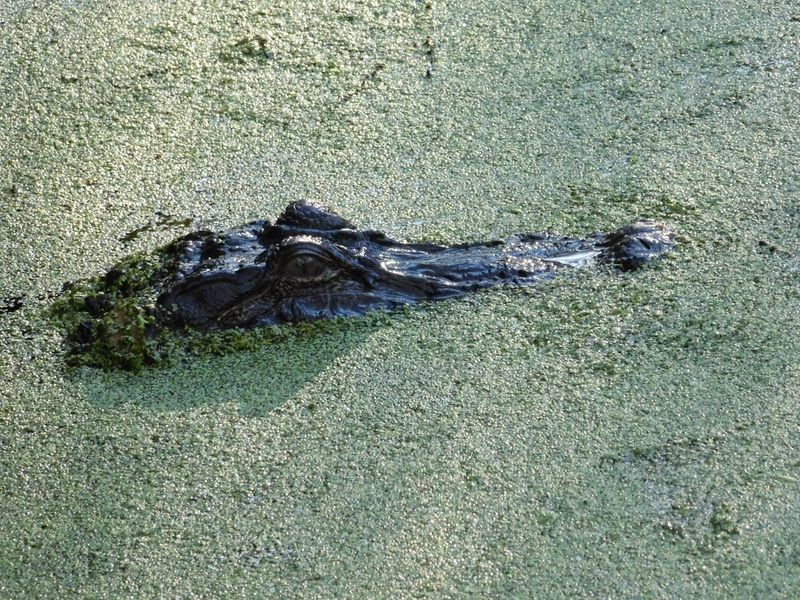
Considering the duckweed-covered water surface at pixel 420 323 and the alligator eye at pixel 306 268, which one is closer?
the duckweed-covered water surface at pixel 420 323

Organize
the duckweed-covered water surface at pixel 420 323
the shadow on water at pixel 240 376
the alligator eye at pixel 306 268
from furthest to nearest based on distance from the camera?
the alligator eye at pixel 306 268 → the shadow on water at pixel 240 376 → the duckweed-covered water surface at pixel 420 323

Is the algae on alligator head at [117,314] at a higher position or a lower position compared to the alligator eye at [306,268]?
lower

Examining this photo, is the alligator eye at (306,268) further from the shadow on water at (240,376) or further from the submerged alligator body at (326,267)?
the shadow on water at (240,376)

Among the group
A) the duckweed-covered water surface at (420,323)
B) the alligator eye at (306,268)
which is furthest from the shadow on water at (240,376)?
the alligator eye at (306,268)

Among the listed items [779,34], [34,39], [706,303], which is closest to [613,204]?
[706,303]

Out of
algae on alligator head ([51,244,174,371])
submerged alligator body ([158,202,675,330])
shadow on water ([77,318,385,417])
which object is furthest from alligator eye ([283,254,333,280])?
algae on alligator head ([51,244,174,371])

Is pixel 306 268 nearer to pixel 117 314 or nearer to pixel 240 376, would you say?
pixel 240 376

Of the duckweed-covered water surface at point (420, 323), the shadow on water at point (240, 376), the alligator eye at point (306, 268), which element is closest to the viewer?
the duckweed-covered water surface at point (420, 323)

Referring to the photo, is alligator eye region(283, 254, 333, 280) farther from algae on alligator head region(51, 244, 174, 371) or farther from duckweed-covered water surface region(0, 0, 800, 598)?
algae on alligator head region(51, 244, 174, 371)
